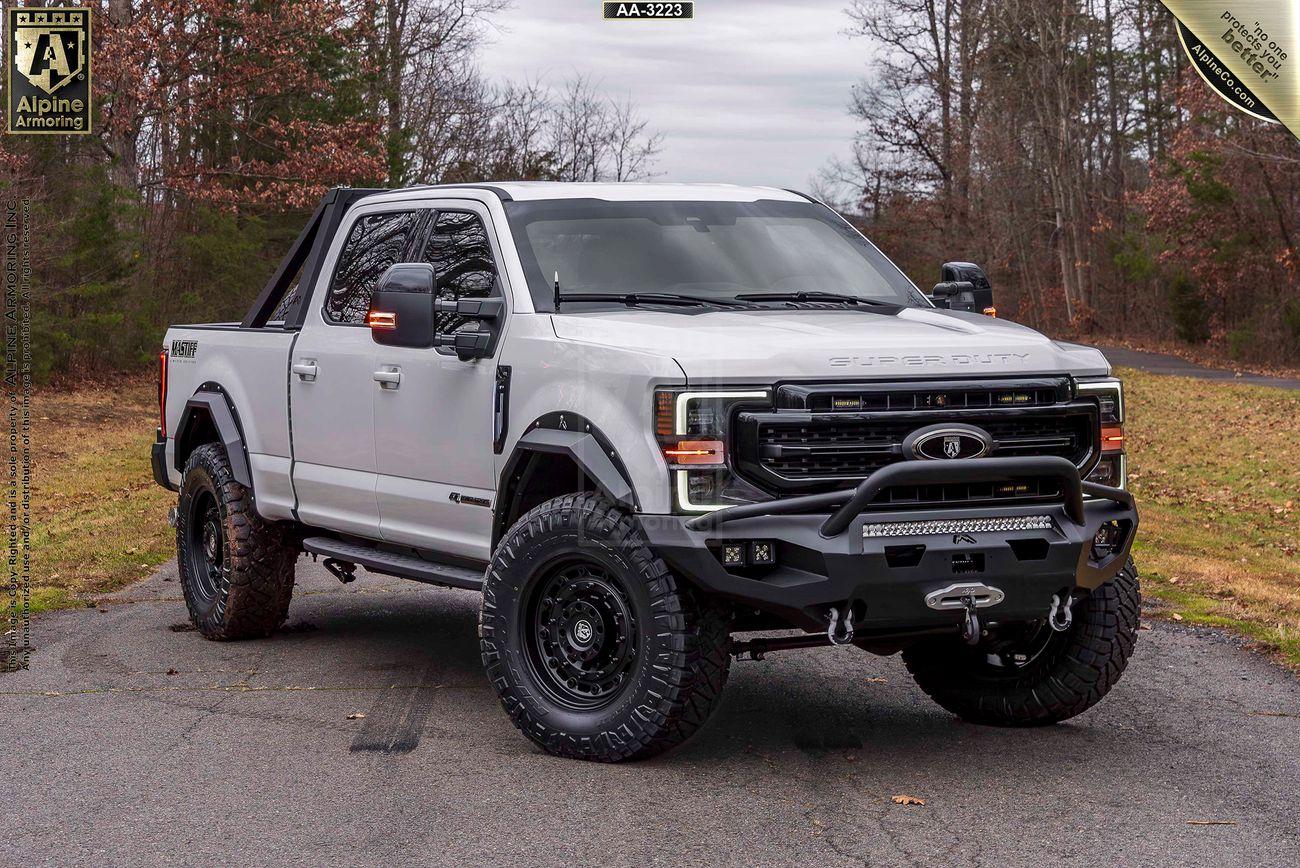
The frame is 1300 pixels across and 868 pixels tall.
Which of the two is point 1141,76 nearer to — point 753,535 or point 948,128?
point 948,128

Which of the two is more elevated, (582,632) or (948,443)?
(948,443)

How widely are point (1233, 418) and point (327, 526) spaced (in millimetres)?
19984

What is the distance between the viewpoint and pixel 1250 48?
11.6 meters

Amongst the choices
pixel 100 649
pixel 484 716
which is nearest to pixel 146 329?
pixel 100 649

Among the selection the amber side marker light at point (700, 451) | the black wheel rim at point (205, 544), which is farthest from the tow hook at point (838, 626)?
the black wheel rim at point (205, 544)

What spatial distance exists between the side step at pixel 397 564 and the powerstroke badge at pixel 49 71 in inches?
715

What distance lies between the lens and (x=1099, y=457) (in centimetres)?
613

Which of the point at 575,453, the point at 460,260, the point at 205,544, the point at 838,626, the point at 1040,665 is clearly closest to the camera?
the point at 838,626

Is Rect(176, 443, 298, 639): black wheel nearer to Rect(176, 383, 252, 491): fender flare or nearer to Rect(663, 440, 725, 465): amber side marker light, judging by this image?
Rect(176, 383, 252, 491): fender flare

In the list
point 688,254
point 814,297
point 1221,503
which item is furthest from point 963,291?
point 1221,503

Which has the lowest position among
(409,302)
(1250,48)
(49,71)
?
(409,302)

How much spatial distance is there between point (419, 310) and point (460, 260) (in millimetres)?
810

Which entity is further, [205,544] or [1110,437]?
[205,544]

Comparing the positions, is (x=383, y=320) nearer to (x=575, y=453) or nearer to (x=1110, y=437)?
(x=575, y=453)
